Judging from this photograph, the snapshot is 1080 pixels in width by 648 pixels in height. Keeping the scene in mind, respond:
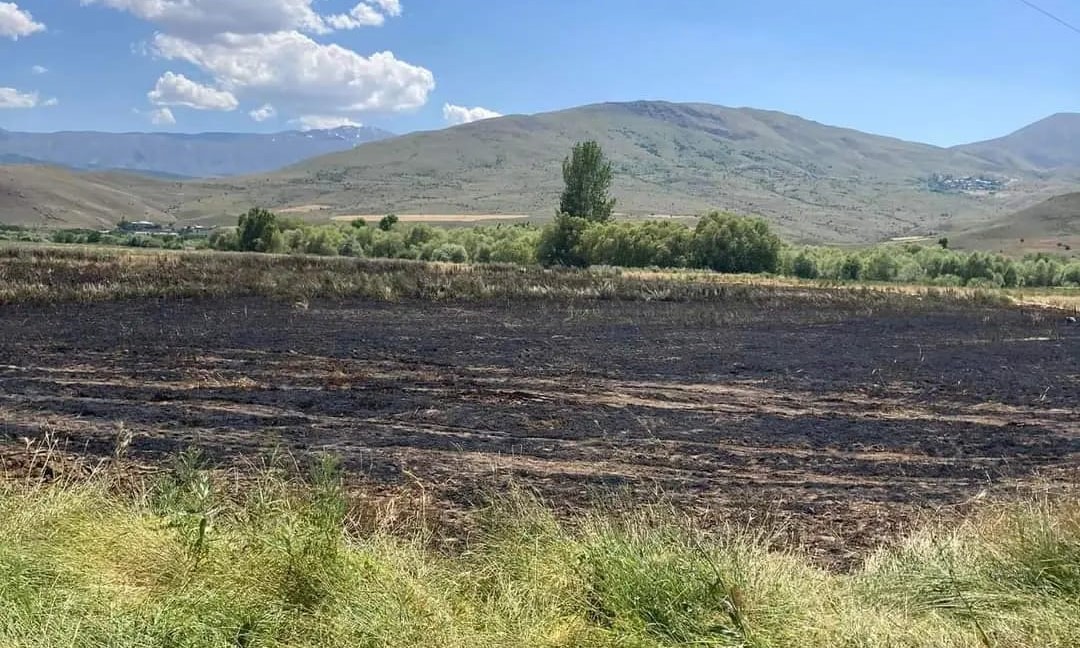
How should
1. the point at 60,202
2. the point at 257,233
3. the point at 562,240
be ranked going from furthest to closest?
the point at 60,202 < the point at 257,233 < the point at 562,240

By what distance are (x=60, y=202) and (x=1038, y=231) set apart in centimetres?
15493

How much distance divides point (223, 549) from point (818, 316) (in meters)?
30.3

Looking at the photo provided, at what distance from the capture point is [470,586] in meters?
4.95

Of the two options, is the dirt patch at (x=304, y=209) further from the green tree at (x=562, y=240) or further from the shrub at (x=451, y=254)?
the green tree at (x=562, y=240)

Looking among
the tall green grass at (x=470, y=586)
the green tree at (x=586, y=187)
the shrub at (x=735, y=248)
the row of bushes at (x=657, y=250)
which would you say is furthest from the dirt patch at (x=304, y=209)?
the tall green grass at (x=470, y=586)

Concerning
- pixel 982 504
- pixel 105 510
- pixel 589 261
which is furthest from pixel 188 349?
pixel 589 261

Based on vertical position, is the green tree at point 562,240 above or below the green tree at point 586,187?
below

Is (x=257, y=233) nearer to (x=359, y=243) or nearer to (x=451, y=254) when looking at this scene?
(x=359, y=243)

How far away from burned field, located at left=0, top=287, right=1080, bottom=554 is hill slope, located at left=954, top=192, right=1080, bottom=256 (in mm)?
97723

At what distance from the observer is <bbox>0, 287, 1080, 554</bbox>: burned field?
29.2 feet

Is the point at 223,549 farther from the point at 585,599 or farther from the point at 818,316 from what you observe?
the point at 818,316

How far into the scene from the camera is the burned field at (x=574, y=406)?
8.91 m

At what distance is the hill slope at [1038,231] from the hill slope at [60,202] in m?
128

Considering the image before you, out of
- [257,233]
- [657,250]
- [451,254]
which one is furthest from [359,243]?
[657,250]
